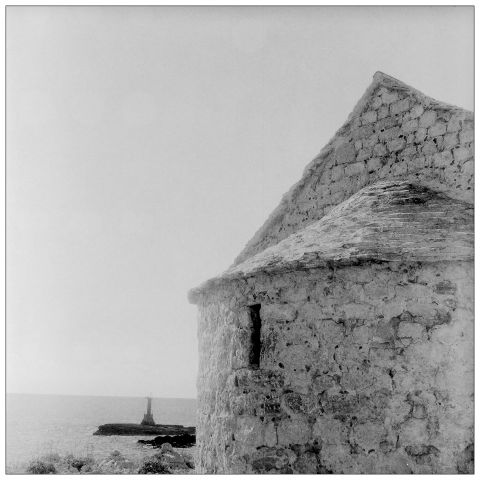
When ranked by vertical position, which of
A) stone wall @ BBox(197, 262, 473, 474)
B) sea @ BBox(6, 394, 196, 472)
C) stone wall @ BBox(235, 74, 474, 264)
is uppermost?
stone wall @ BBox(235, 74, 474, 264)

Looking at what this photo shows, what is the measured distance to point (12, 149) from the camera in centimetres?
552

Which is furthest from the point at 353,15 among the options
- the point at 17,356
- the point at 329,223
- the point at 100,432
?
the point at 100,432

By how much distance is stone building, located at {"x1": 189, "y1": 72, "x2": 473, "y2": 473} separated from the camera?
4371mm

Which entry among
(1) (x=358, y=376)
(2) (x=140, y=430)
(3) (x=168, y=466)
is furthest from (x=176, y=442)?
(1) (x=358, y=376)

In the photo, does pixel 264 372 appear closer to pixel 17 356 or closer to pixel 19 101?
pixel 17 356

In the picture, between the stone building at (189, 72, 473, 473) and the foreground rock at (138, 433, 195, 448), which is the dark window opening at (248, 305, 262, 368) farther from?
the foreground rock at (138, 433, 195, 448)

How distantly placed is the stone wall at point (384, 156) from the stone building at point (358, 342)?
0.13 feet

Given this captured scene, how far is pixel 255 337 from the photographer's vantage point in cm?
518

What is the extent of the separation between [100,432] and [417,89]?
48434 millimetres

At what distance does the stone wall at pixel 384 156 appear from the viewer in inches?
231

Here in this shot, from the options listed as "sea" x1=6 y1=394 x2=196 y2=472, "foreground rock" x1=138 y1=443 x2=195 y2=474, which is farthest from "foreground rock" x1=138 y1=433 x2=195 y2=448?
"foreground rock" x1=138 y1=443 x2=195 y2=474

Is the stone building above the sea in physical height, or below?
above

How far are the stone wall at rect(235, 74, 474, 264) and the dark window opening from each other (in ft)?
7.26

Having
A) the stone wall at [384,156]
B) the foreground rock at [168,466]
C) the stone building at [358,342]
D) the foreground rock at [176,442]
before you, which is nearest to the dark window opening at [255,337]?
the stone building at [358,342]
